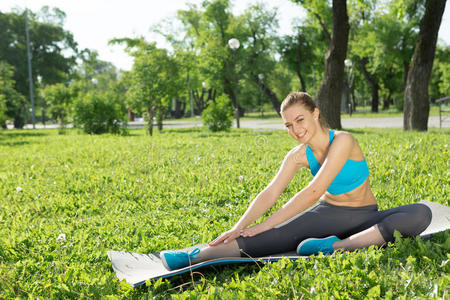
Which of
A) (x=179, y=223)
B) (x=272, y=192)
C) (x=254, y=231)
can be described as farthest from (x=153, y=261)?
(x=272, y=192)

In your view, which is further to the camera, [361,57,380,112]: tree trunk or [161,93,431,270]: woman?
[361,57,380,112]: tree trunk

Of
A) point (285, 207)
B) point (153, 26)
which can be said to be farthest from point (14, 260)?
point (153, 26)

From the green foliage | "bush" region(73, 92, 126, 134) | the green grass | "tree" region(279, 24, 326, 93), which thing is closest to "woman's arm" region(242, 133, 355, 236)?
the green grass

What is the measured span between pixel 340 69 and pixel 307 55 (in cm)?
2109

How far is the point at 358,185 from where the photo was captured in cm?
292

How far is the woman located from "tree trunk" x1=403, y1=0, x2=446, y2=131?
1007 centimetres

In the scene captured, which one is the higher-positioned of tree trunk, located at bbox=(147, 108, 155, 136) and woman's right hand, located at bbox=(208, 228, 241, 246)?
tree trunk, located at bbox=(147, 108, 155, 136)

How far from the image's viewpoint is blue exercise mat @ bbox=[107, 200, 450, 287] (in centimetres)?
265

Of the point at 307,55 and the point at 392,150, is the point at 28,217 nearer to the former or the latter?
the point at 392,150

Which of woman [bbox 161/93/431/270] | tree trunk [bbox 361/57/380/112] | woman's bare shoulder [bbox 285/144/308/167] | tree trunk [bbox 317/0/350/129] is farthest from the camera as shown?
tree trunk [bbox 361/57/380/112]

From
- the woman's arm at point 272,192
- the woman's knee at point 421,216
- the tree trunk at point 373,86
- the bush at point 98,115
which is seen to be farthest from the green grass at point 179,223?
the tree trunk at point 373,86

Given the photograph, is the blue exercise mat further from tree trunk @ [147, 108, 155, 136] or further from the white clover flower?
tree trunk @ [147, 108, 155, 136]

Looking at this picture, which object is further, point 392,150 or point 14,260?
point 392,150

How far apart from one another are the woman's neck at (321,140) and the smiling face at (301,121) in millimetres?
59
